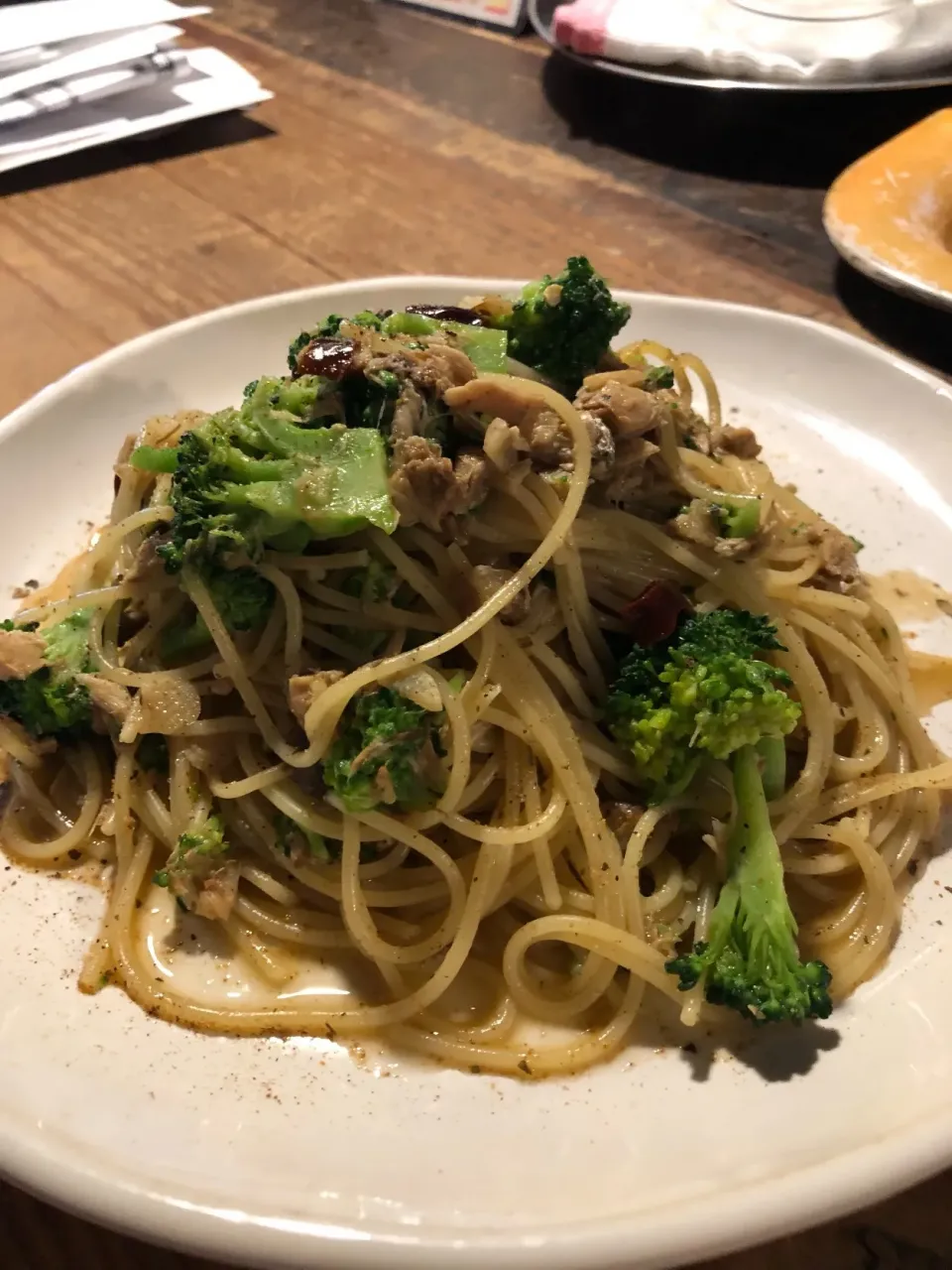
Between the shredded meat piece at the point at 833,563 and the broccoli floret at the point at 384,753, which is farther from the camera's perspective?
the shredded meat piece at the point at 833,563

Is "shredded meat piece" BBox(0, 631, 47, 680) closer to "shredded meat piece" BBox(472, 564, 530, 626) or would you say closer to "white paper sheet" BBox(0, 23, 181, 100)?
"shredded meat piece" BBox(472, 564, 530, 626)

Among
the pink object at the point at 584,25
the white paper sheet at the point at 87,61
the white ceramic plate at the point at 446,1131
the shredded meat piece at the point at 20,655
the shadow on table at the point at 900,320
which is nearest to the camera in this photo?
the white ceramic plate at the point at 446,1131

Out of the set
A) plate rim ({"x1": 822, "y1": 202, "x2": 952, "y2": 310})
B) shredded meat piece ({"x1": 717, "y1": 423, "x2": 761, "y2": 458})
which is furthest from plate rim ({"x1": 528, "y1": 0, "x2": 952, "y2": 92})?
shredded meat piece ({"x1": 717, "y1": 423, "x2": 761, "y2": 458})

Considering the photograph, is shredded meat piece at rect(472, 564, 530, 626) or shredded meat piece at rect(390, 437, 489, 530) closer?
shredded meat piece at rect(390, 437, 489, 530)

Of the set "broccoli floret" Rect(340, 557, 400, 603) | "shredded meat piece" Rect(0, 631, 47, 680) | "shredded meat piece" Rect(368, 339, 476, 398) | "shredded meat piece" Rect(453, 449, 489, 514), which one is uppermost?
"shredded meat piece" Rect(368, 339, 476, 398)

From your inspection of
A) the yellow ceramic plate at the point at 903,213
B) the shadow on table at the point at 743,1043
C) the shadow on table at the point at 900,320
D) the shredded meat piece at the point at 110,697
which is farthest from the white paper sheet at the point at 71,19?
the shadow on table at the point at 743,1043

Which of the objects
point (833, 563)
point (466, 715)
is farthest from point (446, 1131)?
point (833, 563)

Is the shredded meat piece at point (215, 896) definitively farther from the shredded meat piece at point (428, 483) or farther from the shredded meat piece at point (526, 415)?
the shredded meat piece at point (526, 415)
